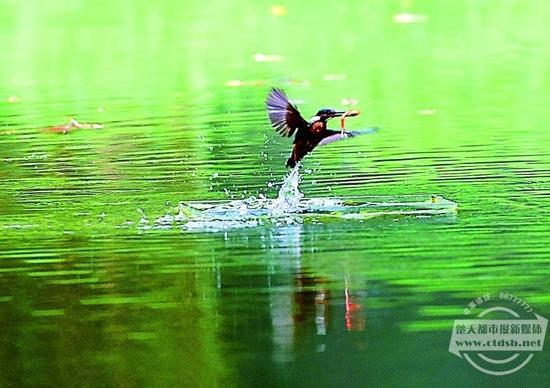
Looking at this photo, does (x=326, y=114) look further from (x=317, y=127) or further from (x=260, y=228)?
(x=260, y=228)

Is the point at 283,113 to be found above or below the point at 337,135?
above

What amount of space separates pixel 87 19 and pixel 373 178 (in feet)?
57.5

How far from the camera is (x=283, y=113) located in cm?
1056

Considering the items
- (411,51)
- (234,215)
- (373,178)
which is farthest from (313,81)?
(234,215)

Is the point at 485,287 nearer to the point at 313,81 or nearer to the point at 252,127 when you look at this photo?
the point at 252,127

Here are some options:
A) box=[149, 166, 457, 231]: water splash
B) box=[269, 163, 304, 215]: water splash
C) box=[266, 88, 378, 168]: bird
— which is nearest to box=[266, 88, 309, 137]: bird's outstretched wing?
box=[266, 88, 378, 168]: bird

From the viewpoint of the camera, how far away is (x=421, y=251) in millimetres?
9609

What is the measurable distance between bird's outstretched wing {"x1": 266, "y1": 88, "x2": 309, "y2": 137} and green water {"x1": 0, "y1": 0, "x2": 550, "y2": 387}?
2.40ft

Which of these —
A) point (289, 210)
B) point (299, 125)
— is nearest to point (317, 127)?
point (299, 125)

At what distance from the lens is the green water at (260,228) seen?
7.55 meters

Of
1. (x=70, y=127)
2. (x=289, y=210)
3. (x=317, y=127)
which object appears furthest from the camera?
(x=70, y=127)

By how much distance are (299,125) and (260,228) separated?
→ 0.82 meters

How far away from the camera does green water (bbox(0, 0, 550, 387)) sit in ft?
24.8

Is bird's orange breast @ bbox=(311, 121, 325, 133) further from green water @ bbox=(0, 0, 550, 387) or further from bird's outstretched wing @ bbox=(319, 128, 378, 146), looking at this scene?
green water @ bbox=(0, 0, 550, 387)
